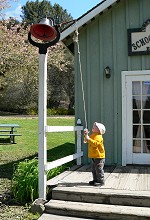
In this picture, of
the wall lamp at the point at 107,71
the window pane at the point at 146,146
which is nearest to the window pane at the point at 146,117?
the window pane at the point at 146,146

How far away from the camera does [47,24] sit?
494 centimetres

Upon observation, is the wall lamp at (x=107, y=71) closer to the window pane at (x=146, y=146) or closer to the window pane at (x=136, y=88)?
the window pane at (x=136, y=88)

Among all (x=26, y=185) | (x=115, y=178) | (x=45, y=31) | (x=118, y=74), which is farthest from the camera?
(x=118, y=74)

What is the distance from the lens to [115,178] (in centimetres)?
585

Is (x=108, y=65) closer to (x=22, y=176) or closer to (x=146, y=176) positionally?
(x=146, y=176)

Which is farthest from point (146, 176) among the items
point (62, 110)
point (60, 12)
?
point (60, 12)

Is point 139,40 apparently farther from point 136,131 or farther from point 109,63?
point 136,131

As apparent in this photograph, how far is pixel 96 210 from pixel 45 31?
3.09 meters

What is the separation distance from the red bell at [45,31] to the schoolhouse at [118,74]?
1.98 metres

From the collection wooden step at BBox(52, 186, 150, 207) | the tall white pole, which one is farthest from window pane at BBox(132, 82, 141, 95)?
wooden step at BBox(52, 186, 150, 207)

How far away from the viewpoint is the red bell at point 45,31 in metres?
5.05

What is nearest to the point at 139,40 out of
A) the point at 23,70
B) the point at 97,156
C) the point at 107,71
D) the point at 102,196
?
the point at 107,71

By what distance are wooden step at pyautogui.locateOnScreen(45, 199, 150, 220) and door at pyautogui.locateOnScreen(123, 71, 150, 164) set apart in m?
2.69

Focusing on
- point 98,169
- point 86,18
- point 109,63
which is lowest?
point 98,169
